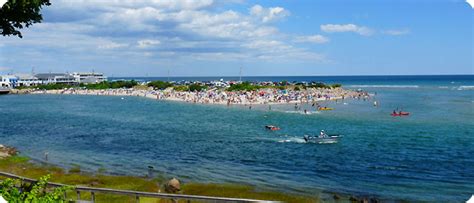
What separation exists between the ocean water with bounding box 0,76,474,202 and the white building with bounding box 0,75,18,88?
409 ft

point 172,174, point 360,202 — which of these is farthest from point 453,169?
point 172,174

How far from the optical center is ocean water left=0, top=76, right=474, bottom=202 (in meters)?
27.0

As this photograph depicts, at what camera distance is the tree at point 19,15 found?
615 inches

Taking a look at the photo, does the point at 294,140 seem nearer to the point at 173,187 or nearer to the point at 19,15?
the point at 173,187

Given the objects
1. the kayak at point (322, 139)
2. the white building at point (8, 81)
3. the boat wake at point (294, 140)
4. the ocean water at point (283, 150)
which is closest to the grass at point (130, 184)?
the ocean water at point (283, 150)

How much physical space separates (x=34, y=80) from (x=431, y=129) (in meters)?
178

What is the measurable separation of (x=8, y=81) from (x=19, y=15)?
18244 cm

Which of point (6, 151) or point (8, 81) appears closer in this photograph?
point (6, 151)

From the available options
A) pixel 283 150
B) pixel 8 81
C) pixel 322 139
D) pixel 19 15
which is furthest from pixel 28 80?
pixel 19 15

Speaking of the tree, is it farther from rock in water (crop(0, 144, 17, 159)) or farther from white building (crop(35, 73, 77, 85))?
white building (crop(35, 73, 77, 85))

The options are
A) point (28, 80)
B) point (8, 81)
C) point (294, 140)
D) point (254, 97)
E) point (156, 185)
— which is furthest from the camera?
point (28, 80)

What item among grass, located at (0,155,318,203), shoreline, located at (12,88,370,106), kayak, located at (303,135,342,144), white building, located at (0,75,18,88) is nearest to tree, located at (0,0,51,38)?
grass, located at (0,155,318,203)

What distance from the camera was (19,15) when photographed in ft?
54.2

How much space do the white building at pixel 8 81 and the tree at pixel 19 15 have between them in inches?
6955
